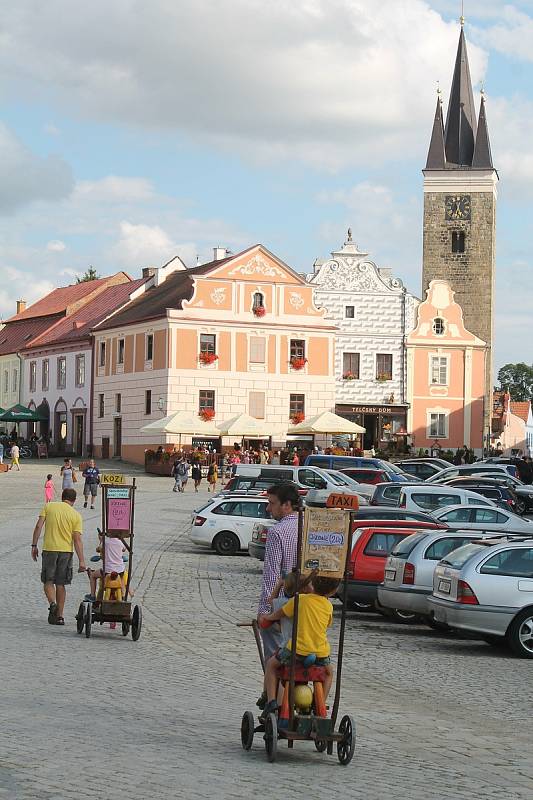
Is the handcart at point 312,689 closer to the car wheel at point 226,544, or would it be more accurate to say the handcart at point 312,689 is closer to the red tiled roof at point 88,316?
the car wheel at point 226,544

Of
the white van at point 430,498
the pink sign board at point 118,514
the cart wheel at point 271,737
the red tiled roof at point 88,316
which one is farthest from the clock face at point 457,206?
Answer: the cart wheel at point 271,737

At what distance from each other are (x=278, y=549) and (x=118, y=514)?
7758 millimetres

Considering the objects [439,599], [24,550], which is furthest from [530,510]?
[439,599]

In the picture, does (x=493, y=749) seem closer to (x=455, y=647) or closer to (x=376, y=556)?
(x=455, y=647)

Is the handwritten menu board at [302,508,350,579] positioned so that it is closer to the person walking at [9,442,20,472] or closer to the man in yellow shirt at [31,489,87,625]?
the man in yellow shirt at [31,489,87,625]

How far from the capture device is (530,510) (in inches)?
1839

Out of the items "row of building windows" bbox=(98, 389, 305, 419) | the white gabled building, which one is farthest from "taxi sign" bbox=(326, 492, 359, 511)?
the white gabled building

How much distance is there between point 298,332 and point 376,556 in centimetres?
5275

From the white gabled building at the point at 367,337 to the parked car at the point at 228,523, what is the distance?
43763 millimetres

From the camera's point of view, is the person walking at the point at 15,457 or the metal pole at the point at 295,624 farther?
the person walking at the point at 15,457

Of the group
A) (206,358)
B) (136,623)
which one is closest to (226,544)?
(136,623)

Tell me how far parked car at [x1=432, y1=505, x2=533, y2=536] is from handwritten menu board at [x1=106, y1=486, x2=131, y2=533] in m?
11.4

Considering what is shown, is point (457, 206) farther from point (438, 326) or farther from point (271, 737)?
point (271, 737)

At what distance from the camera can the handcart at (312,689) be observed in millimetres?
10023
